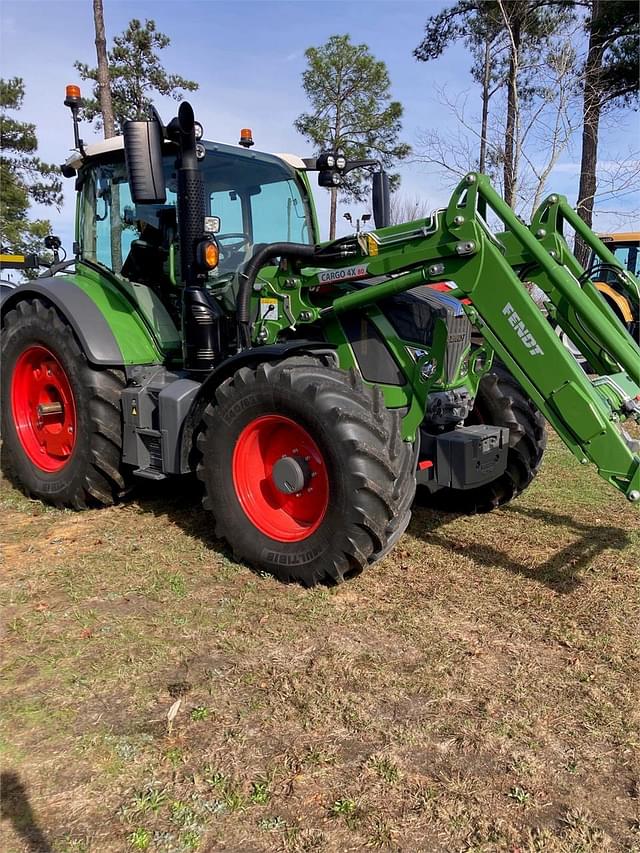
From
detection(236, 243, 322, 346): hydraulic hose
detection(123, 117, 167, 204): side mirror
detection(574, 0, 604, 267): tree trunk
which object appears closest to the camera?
detection(123, 117, 167, 204): side mirror

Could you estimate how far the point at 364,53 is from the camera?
23.1 m

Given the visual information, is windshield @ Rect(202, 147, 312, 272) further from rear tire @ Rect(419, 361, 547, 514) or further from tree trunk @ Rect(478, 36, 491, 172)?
tree trunk @ Rect(478, 36, 491, 172)

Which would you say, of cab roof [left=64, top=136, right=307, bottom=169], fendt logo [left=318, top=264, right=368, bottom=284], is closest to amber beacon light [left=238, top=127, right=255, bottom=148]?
cab roof [left=64, top=136, right=307, bottom=169]

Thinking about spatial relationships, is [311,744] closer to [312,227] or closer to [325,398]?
[325,398]

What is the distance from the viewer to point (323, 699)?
2693 millimetres

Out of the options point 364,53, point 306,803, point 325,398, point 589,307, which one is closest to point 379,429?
point 325,398

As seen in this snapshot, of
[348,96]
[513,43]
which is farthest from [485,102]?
[348,96]

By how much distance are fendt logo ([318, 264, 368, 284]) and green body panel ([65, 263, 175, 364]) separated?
133 centimetres

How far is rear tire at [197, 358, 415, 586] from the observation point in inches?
135

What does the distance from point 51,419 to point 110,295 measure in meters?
1.09

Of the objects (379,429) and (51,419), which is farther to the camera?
(51,419)

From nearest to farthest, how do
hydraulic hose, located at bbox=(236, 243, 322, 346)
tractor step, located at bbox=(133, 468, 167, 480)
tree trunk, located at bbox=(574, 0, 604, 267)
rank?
hydraulic hose, located at bbox=(236, 243, 322, 346), tractor step, located at bbox=(133, 468, 167, 480), tree trunk, located at bbox=(574, 0, 604, 267)

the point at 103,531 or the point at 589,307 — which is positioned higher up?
the point at 589,307

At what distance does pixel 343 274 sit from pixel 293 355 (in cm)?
56
